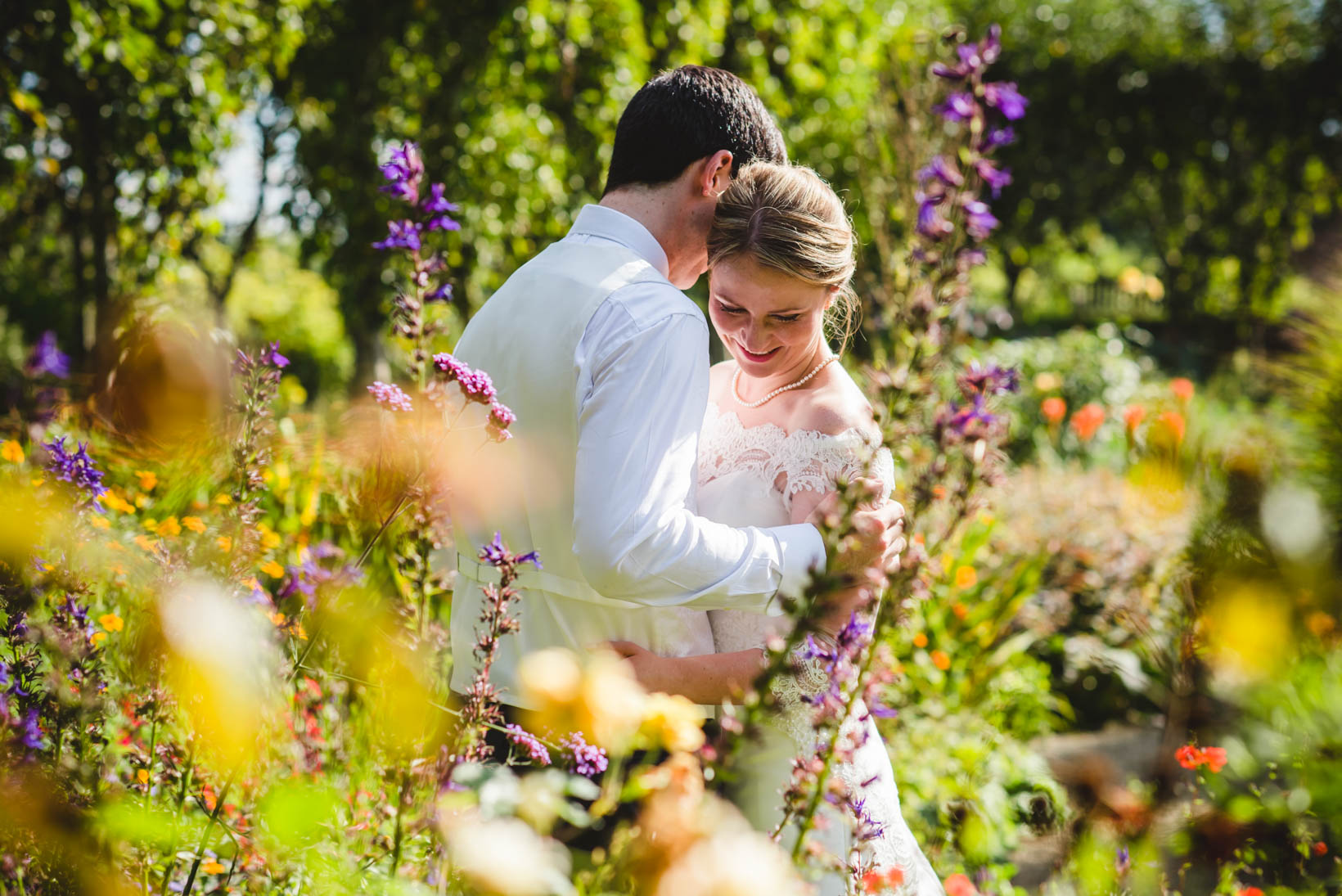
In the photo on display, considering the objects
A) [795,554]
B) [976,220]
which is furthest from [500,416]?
[976,220]

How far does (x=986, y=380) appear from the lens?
1.04 metres

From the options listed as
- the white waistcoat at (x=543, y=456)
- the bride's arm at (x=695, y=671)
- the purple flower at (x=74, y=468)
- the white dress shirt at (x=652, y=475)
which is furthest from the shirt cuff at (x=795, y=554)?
the purple flower at (x=74, y=468)

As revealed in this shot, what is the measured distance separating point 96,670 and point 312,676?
93 centimetres

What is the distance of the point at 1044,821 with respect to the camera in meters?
1.04

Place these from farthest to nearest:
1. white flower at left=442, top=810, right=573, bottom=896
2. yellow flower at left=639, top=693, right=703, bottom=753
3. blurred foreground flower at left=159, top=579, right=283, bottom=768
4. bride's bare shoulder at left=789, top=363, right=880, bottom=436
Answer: bride's bare shoulder at left=789, top=363, right=880, bottom=436 → blurred foreground flower at left=159, top=579, right=283, bottom=768 → yellow flower at left=639, top=693, right=703, bottom=753 → white flower at left=442, top=810, right=573, bottom=896

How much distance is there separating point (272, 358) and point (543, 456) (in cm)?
46

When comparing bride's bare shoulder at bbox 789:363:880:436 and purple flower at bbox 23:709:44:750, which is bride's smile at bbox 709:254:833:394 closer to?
bride's bare shoulder at bbox 789:363:880:436

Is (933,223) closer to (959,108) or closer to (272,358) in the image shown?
(959,108)

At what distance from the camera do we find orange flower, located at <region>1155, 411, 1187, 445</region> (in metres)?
4.58

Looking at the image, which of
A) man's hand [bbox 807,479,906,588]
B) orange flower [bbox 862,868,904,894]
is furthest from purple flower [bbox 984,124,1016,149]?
orange flower [bbox 862,868,904,894]

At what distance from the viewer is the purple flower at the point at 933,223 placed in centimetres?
92

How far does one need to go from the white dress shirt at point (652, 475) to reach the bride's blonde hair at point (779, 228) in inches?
16.3

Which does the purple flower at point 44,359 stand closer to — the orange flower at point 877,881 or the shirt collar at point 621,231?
the shirt collar at point 621,231

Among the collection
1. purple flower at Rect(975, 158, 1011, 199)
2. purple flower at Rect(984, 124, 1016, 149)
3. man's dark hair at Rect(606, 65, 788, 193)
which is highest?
purple flower at Rect(984, 124, 1016, 149)
